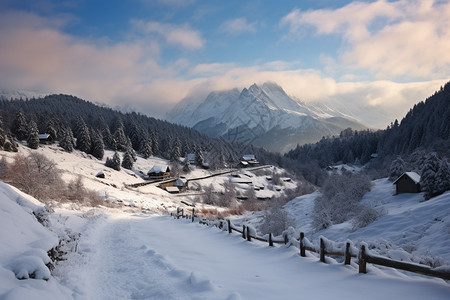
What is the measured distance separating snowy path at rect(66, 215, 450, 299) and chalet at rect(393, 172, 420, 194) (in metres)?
36.3

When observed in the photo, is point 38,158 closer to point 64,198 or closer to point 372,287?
point 64,198

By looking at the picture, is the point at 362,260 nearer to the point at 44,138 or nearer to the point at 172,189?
the point at 172,189

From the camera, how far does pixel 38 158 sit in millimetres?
39781

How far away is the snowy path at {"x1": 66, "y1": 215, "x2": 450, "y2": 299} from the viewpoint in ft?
20.9

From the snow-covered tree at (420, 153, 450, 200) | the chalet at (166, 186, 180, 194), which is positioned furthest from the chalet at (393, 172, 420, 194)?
the chalet at (166, 186, 180, 194)

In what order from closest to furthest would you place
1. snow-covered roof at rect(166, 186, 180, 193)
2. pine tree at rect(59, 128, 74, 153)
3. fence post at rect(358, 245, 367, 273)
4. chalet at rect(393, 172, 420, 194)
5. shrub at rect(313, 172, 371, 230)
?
fence post at rect(358, 245, 367, 273), shrub at rect(313, 172, 371, 230), chalet at rect(393, 172, 420, 194), snow-covered roof at rect(166, 186, 180, 193), pine tree at rect(59, 128, 74, 153)

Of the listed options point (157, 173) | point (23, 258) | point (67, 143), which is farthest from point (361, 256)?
point (67, 143)

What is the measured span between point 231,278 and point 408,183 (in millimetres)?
41203

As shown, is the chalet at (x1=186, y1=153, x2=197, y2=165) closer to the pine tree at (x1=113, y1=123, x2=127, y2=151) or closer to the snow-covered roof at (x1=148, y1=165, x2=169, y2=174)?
the snow-covered roof at (x1=148, y1=165, x2=169, y2=174)

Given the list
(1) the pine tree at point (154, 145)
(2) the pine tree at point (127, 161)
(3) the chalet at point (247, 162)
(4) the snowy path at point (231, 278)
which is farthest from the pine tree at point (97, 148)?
(4) the snowy path at point (231, 278)

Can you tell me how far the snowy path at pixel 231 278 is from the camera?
6.38m

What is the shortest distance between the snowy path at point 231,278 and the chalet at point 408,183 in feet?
119

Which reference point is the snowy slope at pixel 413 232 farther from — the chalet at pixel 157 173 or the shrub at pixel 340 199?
the chalet at pixel 157 173

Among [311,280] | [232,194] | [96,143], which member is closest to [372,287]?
[311,280]
